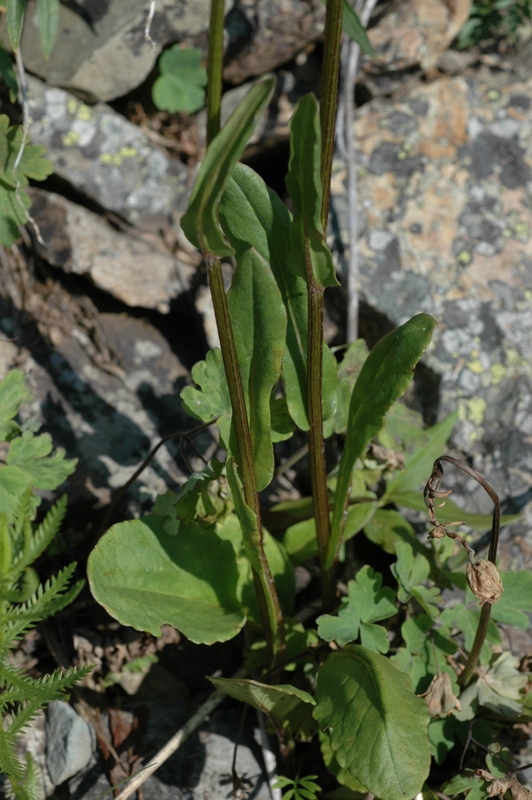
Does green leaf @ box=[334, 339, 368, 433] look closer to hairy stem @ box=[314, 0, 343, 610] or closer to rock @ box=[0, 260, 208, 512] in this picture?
hairy stem @ box=[314, 0, 343, 610]

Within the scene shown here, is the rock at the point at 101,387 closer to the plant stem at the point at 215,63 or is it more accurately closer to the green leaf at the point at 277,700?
the green leaf at the point at 277,700

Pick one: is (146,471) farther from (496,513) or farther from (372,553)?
(496,513)

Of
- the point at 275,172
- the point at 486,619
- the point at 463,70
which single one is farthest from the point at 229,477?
the point at 463,70

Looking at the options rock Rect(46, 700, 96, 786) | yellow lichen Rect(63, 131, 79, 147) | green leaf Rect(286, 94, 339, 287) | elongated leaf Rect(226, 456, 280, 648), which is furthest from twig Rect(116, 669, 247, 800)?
yellow lichen Rect(63, 131, 79, 147)

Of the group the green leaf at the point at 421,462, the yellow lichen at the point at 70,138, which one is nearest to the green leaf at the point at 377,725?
the green leaf at the point at 421,462

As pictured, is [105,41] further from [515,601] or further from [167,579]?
[515,601]

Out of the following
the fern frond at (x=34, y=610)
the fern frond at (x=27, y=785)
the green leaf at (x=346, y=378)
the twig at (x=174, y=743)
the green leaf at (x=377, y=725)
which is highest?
the green leaf at (x=346, y=378)

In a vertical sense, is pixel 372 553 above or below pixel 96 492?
below
